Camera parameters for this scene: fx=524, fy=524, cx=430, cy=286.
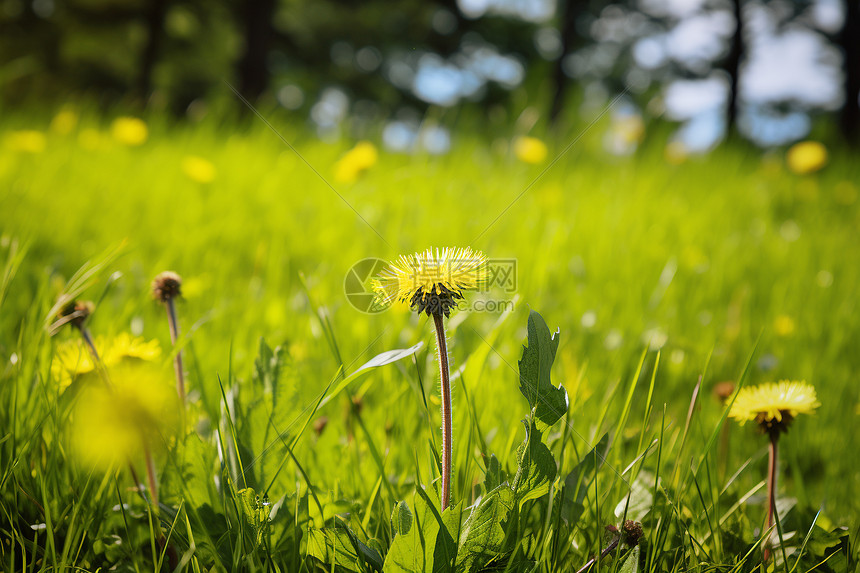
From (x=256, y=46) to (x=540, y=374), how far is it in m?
7.90

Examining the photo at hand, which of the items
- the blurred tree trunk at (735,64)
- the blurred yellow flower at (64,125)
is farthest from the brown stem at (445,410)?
the blurred tree trunk at (735,64)

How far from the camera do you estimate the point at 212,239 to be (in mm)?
1822

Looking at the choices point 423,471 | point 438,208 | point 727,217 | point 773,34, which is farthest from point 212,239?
point 773,34

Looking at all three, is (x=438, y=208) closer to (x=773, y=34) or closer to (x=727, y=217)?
(x=727, y=217)

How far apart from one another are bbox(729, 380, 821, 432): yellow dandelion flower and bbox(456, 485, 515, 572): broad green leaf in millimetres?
367

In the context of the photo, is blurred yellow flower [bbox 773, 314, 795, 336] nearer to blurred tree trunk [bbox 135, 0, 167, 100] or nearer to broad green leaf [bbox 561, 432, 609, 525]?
broad green leaf [bbox 561, 432, 609, 525]

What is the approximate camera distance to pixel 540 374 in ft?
1.82

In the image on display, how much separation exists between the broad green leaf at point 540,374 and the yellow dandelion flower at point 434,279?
81 mm

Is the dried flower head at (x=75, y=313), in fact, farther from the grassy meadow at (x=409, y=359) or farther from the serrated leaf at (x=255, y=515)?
the serrated leaf at (x=255, y=515)

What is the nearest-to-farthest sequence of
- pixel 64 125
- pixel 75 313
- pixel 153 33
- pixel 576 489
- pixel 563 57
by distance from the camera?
pixel 576 489
pixel 75 313
pixel 64 125
pixel 563 57
pixel 153 33

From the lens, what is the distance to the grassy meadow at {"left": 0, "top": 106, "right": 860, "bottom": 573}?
1.96 ft

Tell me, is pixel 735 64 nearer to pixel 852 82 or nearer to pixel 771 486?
pixel 852 82

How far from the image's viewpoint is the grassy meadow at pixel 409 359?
60cm

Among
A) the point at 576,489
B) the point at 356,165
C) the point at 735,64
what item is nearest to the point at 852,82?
the point at 735,64
